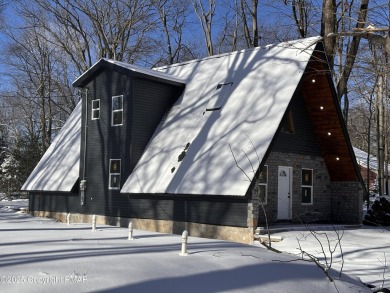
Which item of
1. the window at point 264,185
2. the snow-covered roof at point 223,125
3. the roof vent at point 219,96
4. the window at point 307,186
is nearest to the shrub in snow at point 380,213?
the window at point 307,186

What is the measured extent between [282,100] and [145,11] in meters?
21.5

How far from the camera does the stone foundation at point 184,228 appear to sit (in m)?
14.0

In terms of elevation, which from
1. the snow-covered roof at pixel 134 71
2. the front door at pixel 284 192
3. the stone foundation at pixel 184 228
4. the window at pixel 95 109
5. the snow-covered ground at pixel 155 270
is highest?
the snow-covered roof at pixel 134 71

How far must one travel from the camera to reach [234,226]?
46.5 ft

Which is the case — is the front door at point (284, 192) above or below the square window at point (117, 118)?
below

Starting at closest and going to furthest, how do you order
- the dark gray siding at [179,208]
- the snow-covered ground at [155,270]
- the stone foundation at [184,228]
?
1. the snow-covered ground at [155,270]
2. the stone foundation at [184,228]
3. the dark gray siding at [179,208]

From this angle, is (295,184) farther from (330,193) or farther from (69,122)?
(69,122)

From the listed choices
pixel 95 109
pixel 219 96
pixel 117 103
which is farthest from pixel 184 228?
pixel 95 109

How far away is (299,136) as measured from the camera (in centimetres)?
1794

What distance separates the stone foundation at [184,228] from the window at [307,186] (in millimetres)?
5138

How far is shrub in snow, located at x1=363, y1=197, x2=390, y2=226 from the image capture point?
1861cm

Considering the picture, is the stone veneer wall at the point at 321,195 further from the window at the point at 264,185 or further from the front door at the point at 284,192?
the window at the point at 264,185

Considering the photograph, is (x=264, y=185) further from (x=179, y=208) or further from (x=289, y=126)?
(x=179, y=208)

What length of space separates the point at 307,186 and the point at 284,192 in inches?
56.8
